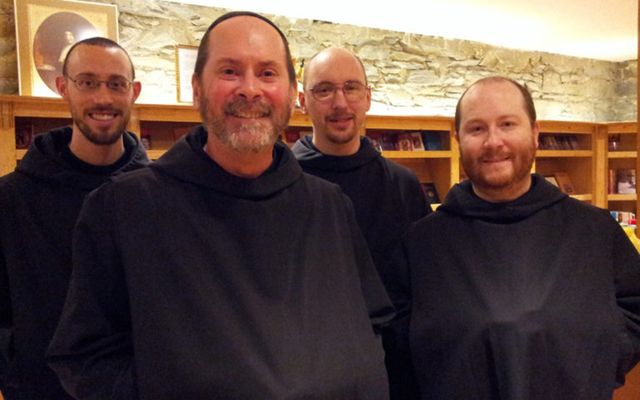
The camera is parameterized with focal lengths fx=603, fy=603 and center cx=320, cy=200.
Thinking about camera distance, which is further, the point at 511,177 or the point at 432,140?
the point at 432,140

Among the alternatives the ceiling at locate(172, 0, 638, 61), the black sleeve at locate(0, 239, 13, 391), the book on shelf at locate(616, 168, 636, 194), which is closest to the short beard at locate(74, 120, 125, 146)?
the black sleeve at locate(0, 239, 13, 391)

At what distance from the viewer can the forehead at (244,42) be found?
4.38ft

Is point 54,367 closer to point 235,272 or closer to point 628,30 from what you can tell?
point 235,272

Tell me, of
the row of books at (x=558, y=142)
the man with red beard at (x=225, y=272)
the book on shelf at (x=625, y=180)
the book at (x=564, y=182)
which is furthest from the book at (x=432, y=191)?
the man with red beard at (x=225, y=272)

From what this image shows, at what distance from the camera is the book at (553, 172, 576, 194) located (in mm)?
7484

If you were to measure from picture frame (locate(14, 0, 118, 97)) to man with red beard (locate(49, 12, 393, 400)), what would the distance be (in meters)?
3.17

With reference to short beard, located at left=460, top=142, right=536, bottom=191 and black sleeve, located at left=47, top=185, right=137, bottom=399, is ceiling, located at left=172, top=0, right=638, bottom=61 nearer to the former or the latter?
short beard, located at left=460, top=142, right=536, bottom=191

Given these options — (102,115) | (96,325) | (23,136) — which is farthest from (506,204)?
(23,136)

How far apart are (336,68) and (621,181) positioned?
6.87m

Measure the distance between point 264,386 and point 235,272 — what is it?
236mm

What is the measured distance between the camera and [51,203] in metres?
1.68

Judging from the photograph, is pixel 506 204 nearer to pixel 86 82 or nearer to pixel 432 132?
pixel 86 82

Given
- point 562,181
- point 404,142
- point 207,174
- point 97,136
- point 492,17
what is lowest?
point 562,181

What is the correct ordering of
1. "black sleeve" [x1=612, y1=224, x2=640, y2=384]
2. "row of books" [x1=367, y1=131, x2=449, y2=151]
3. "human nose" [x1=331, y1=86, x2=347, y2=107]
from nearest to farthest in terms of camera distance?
"black sleeve" [x1=612, y1=224, x2=640, y2=384]
"human nose" [x1=331, y1=86, x2=347, y2=107]
"row of books" [x1=367, y1=131, x2=449, y2=151]
